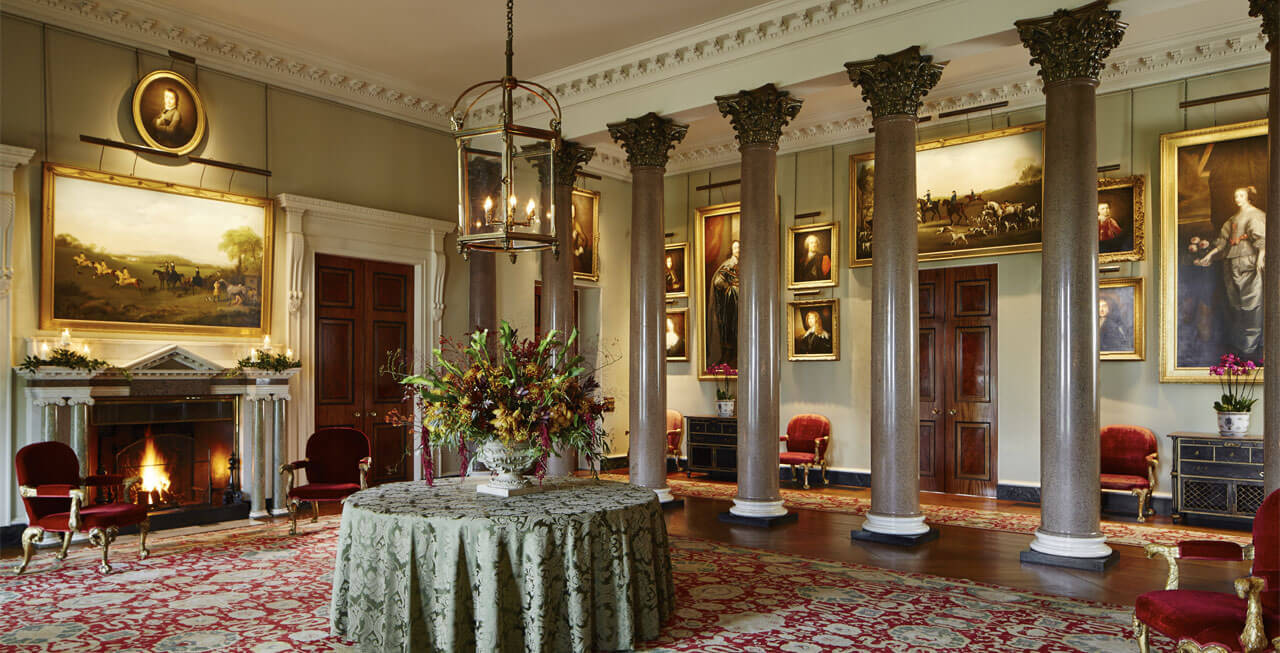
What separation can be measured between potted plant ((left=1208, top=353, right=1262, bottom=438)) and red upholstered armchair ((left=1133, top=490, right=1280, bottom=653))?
490cm

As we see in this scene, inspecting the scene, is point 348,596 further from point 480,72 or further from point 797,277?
point 797,277

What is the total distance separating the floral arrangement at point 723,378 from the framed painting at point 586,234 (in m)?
2.30

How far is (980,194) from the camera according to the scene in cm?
1012

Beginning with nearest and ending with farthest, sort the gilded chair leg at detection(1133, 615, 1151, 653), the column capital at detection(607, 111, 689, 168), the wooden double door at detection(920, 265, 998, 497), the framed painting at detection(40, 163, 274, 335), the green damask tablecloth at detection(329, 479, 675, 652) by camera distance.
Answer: the gilded chair leg at detection(1133, 615, 1151, 653), the green damask tablecloth at detection(329, 479, 675, 652), the framed painting at detection(40, 163, 274, 335), the column capital at detection(607, 111, 689, 168), the wooden double door at detection(920, 265, 998, 497)

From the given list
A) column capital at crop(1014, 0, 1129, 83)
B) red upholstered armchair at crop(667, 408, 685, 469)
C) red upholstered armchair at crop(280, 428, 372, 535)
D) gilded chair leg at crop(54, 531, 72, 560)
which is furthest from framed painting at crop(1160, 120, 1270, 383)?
gilded chair leg at crop(54, 531, 72, 560)

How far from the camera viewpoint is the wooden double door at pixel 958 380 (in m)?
10.2

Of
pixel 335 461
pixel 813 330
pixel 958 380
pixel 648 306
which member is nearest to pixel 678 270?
pixel 813 330

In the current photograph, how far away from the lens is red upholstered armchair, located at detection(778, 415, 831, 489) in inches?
432

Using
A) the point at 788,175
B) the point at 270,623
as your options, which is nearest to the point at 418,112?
the point at 788,175

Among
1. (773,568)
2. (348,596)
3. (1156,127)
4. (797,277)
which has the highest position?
(1156,127)

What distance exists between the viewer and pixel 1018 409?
32.4 feet

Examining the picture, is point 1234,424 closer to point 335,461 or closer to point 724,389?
point 724,389

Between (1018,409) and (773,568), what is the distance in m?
5.02

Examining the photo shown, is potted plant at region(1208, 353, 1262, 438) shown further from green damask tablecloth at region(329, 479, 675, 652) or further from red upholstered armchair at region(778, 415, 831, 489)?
green damask tablecloth at region(329, 479, 675, 652)
